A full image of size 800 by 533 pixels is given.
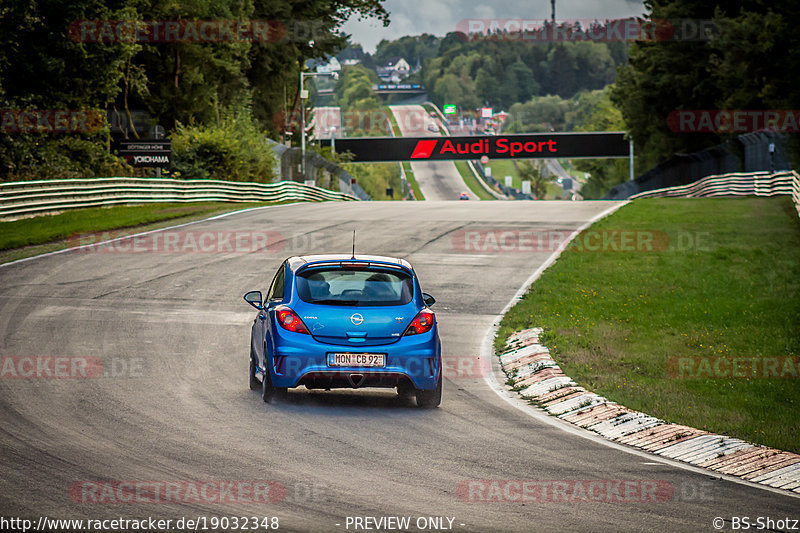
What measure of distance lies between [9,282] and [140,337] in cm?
602

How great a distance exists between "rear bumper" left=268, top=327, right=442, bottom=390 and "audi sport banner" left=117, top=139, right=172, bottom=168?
91.2 feet

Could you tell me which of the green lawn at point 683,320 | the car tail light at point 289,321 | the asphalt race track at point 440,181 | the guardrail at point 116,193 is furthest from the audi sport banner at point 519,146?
the car tail light at point 289,321

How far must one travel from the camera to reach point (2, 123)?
116ft

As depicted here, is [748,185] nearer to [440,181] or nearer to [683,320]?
[683,320]

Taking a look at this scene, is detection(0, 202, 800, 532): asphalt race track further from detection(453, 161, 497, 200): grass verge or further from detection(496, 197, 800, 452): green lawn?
detection(453, 161, 497, 200): grass verge

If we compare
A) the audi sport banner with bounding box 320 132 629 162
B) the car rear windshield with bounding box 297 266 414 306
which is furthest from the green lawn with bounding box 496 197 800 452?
the audi sport banner with bounding box 320 132 629 162

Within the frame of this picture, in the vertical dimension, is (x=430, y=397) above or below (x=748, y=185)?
below

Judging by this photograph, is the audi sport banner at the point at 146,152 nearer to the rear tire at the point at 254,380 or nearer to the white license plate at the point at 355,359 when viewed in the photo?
the rear tire at the point at 254,380

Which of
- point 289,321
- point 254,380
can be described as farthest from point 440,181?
point 289,321

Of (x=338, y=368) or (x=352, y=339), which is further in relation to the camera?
(x=352, y=339)

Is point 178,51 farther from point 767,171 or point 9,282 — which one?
point 9,282

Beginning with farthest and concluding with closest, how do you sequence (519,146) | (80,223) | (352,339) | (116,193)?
(519,146)
(116,193)
(80,223)
(352,339)

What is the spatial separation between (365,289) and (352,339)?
0.61 meters

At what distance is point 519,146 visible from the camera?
8850 cm
